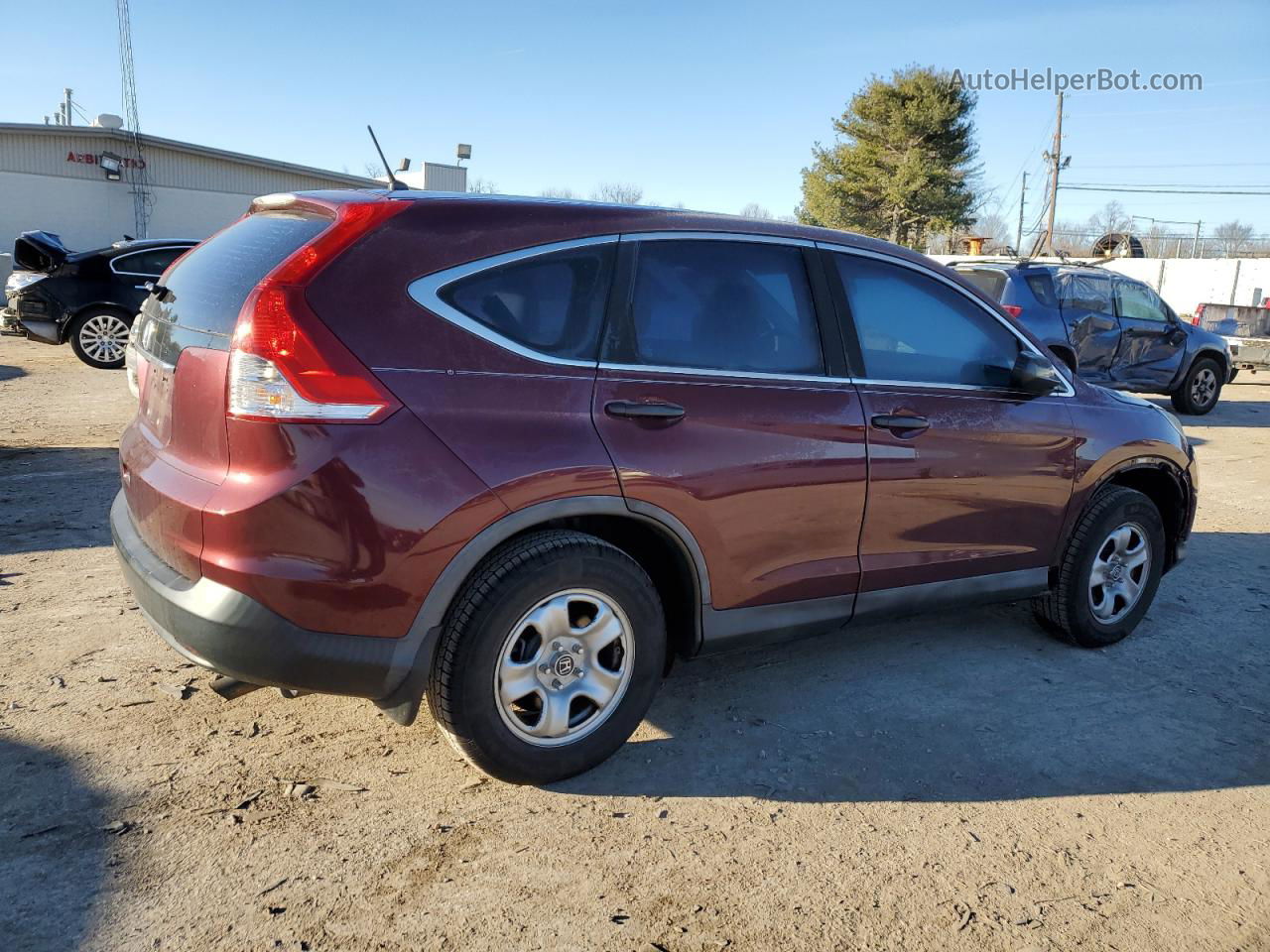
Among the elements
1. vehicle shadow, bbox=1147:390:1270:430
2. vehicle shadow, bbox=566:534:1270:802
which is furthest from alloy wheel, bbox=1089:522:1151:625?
vehicle shadow, bbox=1147:390:1270:430

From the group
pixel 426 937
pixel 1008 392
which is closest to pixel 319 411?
pixel 426 937

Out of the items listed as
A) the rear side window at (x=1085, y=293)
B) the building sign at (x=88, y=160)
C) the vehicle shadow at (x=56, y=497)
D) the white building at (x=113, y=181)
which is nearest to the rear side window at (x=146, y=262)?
the vehicle shadow at (x=56, y=497)

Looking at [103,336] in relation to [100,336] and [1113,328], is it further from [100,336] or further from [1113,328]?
[1113,328]

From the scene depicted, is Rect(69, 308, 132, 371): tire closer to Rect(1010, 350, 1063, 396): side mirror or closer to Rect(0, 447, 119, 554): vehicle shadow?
Rect(0, 447, 119, 554): vehicle shadow

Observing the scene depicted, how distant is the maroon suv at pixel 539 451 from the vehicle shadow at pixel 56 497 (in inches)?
94.5

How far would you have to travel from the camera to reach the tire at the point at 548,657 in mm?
2795

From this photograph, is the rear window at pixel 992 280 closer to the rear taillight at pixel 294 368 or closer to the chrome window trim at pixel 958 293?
the chrome window trim at pixel 958 293

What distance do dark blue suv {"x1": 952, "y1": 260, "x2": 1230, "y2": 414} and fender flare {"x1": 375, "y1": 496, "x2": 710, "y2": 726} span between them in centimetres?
823

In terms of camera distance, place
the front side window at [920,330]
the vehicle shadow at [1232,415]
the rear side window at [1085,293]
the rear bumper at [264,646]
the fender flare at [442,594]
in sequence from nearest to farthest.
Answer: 1. the rear bumper at [264,646]
2. the fender flare at [442,594]
3. the front side window at [920,330]
4. the rear side window at [1085,293]
5. the vehicle shadow at [1232,415]

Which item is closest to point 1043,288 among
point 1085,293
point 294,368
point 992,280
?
point 992,280

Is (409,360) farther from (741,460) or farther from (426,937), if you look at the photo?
(426,937)

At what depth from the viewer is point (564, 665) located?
2.99 metres

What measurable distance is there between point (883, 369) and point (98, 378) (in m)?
10.8

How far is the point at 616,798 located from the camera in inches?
120
